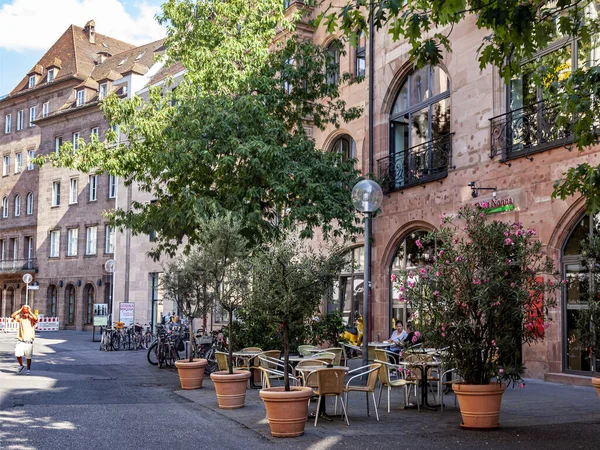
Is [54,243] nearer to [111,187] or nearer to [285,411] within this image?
[111,187]

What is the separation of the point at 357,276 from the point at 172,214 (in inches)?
315

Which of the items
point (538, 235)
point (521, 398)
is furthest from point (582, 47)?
point (521, 398)

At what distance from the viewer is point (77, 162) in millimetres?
19641

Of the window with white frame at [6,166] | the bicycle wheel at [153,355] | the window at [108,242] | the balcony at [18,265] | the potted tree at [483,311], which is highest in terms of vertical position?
the window with white frame at [6,166]

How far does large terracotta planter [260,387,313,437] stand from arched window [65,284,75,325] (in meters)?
41.2

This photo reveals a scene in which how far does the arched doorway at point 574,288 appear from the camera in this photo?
14930 mm

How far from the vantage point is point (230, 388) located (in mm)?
11727

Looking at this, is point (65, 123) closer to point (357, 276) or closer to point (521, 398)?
point (357, 276)

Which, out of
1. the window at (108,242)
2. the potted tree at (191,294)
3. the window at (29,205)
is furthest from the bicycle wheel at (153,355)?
the window at (29,205)

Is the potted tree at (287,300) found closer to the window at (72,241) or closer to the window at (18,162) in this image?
the window at (72,241)

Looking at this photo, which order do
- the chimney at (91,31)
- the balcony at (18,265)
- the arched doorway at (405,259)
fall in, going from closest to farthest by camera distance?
the arched doorway at (405,259) → the balcony at (18,265) → the chimney at (91,31)

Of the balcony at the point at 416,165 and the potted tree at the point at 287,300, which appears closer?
the potted tree at the point at 287,300

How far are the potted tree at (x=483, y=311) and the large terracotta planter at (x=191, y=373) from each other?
6036 millimetres

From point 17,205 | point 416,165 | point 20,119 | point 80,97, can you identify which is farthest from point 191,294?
point 20,119
